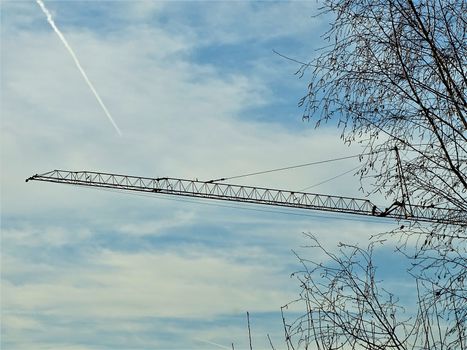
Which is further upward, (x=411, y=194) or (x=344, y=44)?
(x=344, y=44)

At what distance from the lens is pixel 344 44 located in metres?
6.57

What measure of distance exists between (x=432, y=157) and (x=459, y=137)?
30cm

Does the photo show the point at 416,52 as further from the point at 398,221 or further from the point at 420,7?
the point at 398,221

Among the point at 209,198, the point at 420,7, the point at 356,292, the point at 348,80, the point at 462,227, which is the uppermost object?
the point at 209,198

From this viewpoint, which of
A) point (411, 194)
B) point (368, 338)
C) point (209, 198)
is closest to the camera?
point (368, 338)

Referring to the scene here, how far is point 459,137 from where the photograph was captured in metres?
6.45

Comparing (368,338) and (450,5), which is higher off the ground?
(450,5)

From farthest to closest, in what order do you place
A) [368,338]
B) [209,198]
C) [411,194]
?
[209,198] → [411,194] → [368,338]

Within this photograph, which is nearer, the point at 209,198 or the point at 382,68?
the point at 382,68

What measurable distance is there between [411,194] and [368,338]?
1.36 meters

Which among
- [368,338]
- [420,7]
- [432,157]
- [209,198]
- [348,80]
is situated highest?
[209,198]

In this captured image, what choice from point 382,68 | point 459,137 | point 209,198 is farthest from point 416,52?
point 209,198

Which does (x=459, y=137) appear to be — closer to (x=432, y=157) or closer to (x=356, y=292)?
(x=432, y=157)

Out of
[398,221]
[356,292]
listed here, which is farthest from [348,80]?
[356,292]
